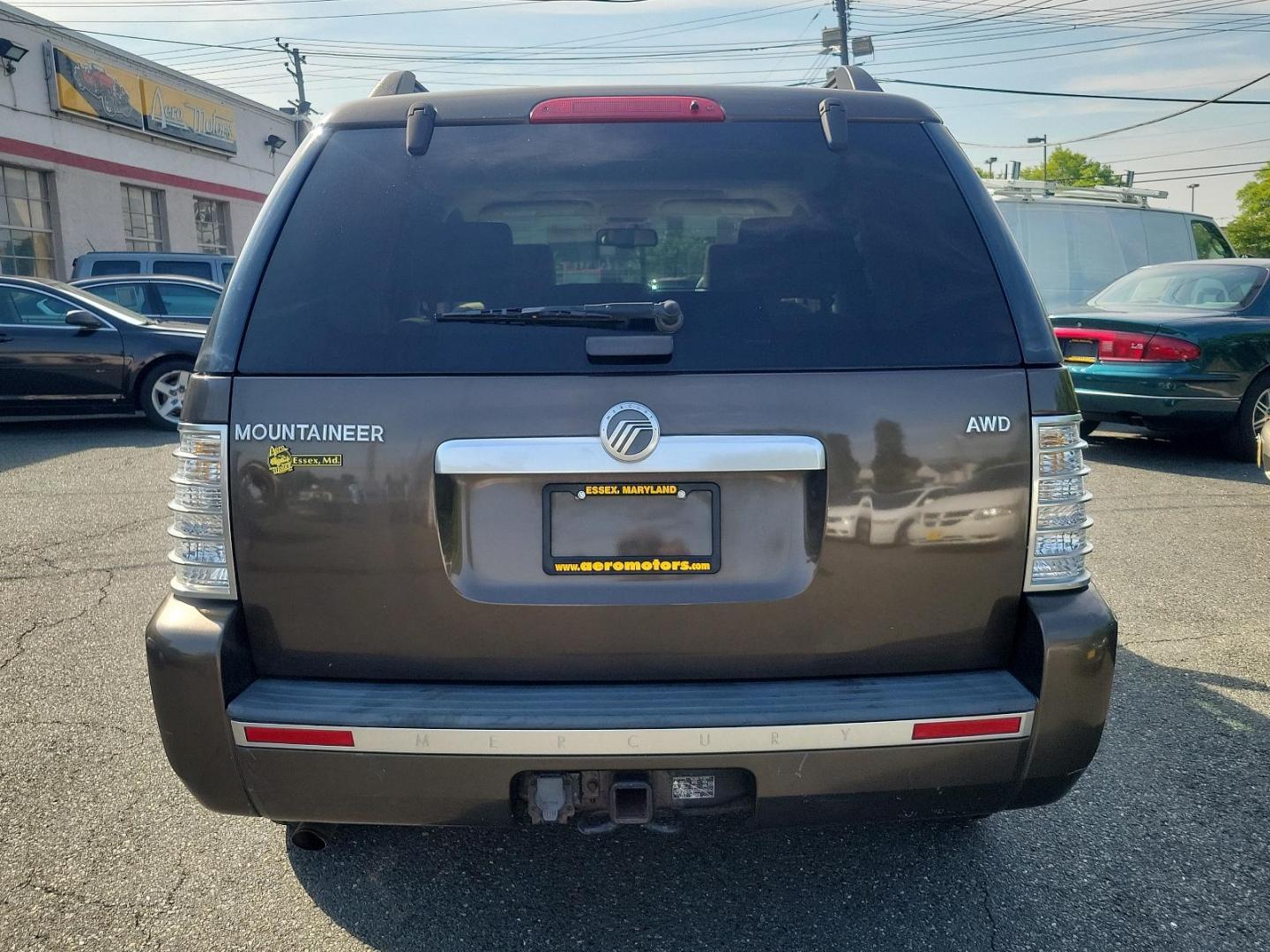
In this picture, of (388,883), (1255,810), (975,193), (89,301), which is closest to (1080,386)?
(1255,810)

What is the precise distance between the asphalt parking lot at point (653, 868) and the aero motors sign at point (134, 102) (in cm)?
2308

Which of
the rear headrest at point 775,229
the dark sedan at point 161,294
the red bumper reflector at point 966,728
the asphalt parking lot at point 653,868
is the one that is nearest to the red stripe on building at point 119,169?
the dark sedan at point 161,294

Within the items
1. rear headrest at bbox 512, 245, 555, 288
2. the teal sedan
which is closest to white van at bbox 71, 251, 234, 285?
the teal sedan

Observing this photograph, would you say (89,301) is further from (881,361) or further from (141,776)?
(881,361)

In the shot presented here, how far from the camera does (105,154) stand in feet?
80.9

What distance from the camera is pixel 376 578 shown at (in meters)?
2.27

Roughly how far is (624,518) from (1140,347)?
7.53 m

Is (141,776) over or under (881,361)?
under

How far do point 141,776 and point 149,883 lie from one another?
2.32 ft

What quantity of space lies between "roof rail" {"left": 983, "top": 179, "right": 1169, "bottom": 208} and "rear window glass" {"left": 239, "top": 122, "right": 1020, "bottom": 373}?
37.5ft

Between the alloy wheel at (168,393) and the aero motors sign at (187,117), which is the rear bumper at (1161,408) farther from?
the aero motors sign at (187,117)

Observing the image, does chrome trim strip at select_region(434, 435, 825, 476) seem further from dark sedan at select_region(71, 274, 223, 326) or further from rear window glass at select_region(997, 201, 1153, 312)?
dark sedan at select_region(71, 274, 223, 326)

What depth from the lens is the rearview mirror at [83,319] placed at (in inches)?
403

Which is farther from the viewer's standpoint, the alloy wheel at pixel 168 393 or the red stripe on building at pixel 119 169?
the red stripe on building at pixel 119 169
